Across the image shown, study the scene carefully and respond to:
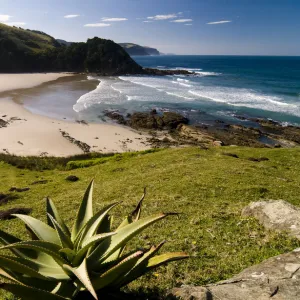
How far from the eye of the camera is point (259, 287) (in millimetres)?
3994

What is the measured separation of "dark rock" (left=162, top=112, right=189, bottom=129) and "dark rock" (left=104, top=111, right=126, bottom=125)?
20.4 ft

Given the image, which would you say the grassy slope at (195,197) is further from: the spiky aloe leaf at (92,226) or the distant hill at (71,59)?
the distant hill at (71,59)

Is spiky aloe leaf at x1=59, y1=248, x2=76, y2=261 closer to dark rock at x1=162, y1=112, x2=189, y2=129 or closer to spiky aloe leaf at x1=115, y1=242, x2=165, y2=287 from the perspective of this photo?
spiky aloe leaf at x1=115, y1=242, x2=165, y2=287

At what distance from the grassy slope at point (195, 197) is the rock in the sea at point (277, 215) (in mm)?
282

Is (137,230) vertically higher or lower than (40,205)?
higher

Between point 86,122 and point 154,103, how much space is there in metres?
19.2

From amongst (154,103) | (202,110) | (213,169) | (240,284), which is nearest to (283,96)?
(202,110)

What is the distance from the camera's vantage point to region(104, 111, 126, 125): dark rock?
155 ft

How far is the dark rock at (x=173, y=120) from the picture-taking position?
4592 cm

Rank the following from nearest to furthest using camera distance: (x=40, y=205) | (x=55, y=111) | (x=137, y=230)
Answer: (x=137, y=230) < (x=40, y=205) < (x=55, y=111)

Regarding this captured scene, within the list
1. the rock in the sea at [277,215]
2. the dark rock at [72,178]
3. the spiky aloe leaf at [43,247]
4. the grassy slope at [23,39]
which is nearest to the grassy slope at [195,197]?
the rock in the sea at [277,215]

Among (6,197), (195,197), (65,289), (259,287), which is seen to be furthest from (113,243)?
(6,197)

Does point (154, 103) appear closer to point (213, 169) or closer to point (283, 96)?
point (283, 96)

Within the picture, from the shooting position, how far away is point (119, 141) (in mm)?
37812
